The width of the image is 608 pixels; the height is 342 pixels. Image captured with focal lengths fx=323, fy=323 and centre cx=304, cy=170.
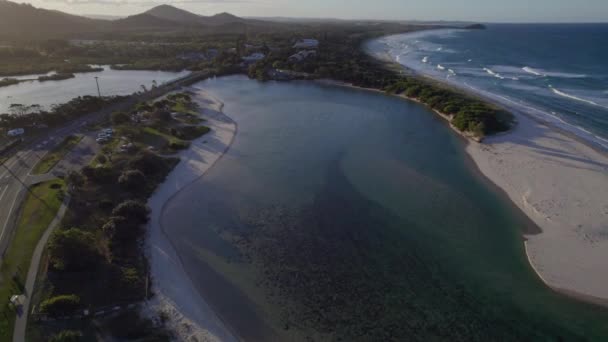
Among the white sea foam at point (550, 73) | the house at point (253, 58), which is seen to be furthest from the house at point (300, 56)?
the white sea foam at point (550, 73)

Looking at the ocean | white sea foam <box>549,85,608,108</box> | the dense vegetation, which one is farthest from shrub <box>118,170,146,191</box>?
white sea foam <box>549,85,608,108</box>

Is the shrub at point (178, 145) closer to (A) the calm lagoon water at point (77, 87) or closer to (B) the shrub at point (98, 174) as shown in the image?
(B) the shrub at point (98, 174)

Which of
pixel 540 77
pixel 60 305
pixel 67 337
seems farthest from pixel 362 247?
pixel 540 77

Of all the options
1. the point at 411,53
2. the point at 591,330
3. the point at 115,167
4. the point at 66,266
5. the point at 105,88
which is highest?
the point at 411,53

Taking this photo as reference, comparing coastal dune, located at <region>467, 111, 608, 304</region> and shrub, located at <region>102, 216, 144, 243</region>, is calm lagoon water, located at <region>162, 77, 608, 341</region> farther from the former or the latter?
shrub, located at <region>102, 216, 144, 243</region>

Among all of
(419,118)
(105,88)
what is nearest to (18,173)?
(105,88)

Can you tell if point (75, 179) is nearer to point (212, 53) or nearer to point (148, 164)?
point (148, 164)

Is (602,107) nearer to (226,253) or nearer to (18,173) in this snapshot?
(226,253)

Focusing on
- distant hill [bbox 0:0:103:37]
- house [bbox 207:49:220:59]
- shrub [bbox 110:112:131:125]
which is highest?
distant hill [bbox 0:0:103:37]
